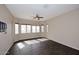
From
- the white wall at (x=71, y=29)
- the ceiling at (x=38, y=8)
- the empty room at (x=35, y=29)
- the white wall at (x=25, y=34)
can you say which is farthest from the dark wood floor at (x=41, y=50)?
the ceiling at (x=38, y=8)

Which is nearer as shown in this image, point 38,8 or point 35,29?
point 38,8

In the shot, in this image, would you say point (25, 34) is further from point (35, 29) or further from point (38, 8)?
point (38, 8)

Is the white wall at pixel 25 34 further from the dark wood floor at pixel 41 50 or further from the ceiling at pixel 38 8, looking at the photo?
the ceiling at pixel 38 8

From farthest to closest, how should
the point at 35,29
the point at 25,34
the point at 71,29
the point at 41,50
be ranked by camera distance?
the point at 35,29
the point at 25,34
the point at 71,29
the point at 41,50

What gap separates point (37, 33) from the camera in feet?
30.4

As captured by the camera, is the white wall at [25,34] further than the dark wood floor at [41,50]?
Yes

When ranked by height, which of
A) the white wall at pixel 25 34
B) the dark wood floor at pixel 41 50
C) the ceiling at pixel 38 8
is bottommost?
the dark wood floor at pixel 41 50

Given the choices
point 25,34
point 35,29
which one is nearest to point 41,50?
point 25,34

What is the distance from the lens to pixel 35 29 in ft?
29.8

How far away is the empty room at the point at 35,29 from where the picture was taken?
3629mm

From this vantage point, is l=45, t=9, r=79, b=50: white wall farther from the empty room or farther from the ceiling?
the ceiling
